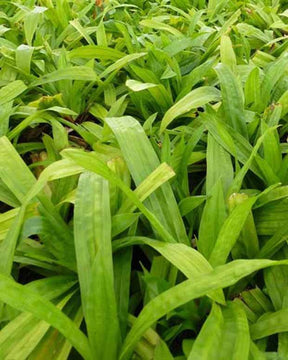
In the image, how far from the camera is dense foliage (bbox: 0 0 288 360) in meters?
0.70

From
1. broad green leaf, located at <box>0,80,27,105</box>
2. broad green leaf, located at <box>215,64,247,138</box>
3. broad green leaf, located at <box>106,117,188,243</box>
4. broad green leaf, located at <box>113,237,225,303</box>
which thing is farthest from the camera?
broad green leaf, located at <box>0,80,27,105</box>

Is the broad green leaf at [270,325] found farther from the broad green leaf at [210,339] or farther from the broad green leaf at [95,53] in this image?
the broad green leaf at [95,53]

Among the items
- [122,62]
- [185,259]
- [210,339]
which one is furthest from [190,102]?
[210,339]

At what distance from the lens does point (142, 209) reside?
0.79m

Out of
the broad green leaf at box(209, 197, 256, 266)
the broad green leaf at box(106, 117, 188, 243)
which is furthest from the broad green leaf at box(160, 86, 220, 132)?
the broad green leaf at box(209, 197, 256, 266)

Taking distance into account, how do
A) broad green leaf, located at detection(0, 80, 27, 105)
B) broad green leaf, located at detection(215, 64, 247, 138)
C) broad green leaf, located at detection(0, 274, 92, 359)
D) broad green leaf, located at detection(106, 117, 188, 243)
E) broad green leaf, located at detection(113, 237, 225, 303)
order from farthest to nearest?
broad green leaf, located at detection(0, 80, 27, 105) < broad green leaf, located at detection(215, 64, 247, 138) < broad green leaf, located at detection(106, 117, 188, 243) < broad green leaf, located at detection(113, 237, 225, 303) < broad green leaf, located at detection(0, 274, 92, 359)

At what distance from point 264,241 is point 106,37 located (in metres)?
1.13

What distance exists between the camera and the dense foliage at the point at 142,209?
70 centimetres

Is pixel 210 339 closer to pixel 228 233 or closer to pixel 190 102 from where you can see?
pixel 228 233

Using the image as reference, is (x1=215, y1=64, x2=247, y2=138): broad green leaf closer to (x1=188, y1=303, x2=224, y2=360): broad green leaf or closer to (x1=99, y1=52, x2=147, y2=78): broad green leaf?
(x1=99, y1=52, x2=147, y2=78): broad green leaf

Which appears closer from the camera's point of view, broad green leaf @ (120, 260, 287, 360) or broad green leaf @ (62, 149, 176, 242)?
broad green leaf @ (120, 260, 287, 360)

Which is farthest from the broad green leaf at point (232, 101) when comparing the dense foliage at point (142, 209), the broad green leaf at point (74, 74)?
the broad green leaf at point (74, 74)

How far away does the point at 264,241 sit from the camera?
927 mm

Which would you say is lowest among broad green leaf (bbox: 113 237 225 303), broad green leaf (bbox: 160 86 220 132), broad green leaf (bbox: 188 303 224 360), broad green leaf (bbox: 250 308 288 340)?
broad green leaf (bbox: 250 308 288 340)
